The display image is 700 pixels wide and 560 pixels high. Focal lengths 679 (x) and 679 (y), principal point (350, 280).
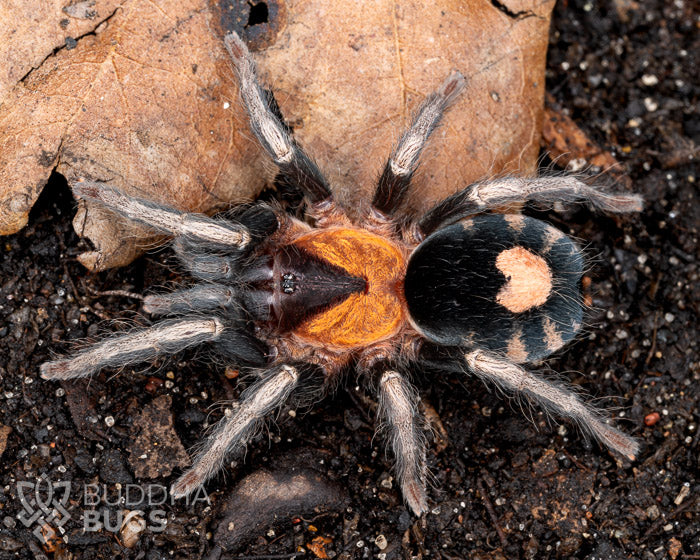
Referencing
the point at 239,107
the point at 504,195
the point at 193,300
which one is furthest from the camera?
the point at 239,107

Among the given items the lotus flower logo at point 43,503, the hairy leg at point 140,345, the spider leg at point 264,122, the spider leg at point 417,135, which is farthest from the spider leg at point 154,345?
the spider leg at point 417,135

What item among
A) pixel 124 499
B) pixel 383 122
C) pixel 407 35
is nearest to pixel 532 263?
pixel 383 122

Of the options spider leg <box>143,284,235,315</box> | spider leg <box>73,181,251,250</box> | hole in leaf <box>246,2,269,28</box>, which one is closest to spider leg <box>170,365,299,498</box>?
spider leg <box>143,284,235,315</box>

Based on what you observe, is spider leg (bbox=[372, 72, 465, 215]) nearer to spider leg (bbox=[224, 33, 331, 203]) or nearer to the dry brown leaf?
the dry brown leaf

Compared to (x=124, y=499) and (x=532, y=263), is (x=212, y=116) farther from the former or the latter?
(x=124, y=499)

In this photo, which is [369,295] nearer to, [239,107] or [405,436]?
[405,436]

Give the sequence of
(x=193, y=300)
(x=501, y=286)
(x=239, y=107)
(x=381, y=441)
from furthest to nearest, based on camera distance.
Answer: (x=381, y=441)
(x=239, y=107)
(x=193, y=300)
(x=501, y=286)

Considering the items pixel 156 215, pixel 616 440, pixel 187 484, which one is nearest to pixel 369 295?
pixel 156 215
